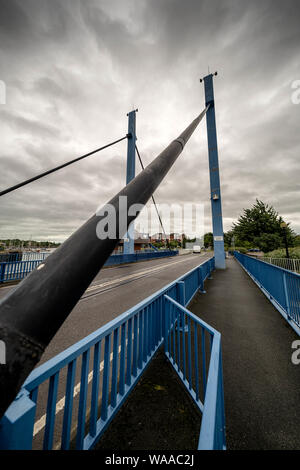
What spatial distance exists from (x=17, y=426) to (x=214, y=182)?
1905cm

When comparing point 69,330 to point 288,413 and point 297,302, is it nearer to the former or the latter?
point 288,413

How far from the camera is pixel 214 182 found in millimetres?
17703

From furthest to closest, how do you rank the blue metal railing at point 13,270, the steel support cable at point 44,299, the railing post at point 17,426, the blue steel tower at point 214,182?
the blue steel tower at point 214,182 < the blue metal railing at point 13,270 < the railing post at point 17,426 < the steel support cable at point 44,299

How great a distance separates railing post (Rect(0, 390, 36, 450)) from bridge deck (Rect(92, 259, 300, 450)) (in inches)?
55.2

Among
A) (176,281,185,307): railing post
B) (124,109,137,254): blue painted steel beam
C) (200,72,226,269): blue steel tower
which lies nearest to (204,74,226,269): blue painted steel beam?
(200,72,226,269): blue steel tower

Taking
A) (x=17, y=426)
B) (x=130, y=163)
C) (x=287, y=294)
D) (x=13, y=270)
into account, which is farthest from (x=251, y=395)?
(x=130, y=163)

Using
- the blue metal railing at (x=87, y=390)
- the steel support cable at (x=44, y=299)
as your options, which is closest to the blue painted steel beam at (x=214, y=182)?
the blue metal railing at (x=87, y=390)

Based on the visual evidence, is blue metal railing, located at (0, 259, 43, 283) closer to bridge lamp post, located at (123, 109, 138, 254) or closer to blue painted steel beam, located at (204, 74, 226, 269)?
bridge lamp post, located at (123, 109, 138, 254)

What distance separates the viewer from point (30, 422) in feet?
3.27

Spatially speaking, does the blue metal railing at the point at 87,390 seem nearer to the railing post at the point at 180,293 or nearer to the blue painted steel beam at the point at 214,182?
the railing post at the point at 180,293

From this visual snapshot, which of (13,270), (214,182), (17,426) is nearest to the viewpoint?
(17,426)

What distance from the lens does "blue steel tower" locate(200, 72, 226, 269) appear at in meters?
17.5

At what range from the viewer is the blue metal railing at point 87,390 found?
97cm

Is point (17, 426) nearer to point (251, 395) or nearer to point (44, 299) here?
point (44, 299)
